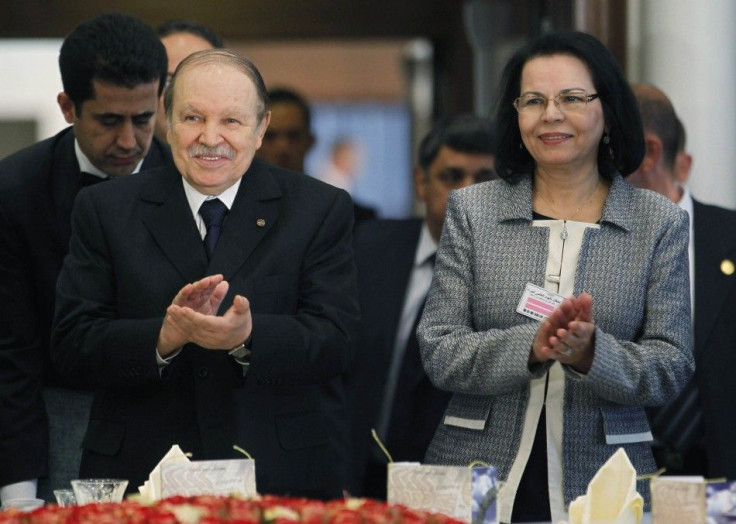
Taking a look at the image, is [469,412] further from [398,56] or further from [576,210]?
[398,56]

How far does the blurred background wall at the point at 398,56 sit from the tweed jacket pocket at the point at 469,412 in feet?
3.02

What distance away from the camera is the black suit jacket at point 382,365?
4156mm

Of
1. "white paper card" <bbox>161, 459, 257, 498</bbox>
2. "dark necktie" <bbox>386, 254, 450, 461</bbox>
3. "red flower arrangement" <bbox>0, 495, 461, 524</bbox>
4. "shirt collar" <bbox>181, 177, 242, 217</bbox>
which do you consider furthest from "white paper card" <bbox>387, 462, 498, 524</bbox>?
"dark necktie" <bbox>386, 254, 450, 461</bbox>

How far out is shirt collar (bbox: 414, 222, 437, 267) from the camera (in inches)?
176

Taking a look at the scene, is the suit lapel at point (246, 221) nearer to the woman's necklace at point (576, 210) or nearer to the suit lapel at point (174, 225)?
the suit lapel at point (174, 225)

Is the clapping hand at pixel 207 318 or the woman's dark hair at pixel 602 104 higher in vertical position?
the woman's dark hair at pixel 602 104

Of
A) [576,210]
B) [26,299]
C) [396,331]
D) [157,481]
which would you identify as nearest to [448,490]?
[157,481]

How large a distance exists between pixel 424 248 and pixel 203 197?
1.49 metres

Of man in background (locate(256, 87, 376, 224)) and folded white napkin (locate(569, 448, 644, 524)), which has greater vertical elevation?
man in background (locate(256, 87, 376, 224))

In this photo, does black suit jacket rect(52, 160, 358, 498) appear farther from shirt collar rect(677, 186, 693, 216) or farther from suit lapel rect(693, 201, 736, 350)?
shirt collar rect(677, 186, 693, 216)

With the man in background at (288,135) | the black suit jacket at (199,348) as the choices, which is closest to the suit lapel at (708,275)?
the black suit jacket at (199,348)

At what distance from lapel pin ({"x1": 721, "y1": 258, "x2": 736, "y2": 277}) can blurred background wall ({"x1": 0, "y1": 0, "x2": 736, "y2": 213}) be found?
0.85m

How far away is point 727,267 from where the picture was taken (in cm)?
400

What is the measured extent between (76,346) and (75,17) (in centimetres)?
564
